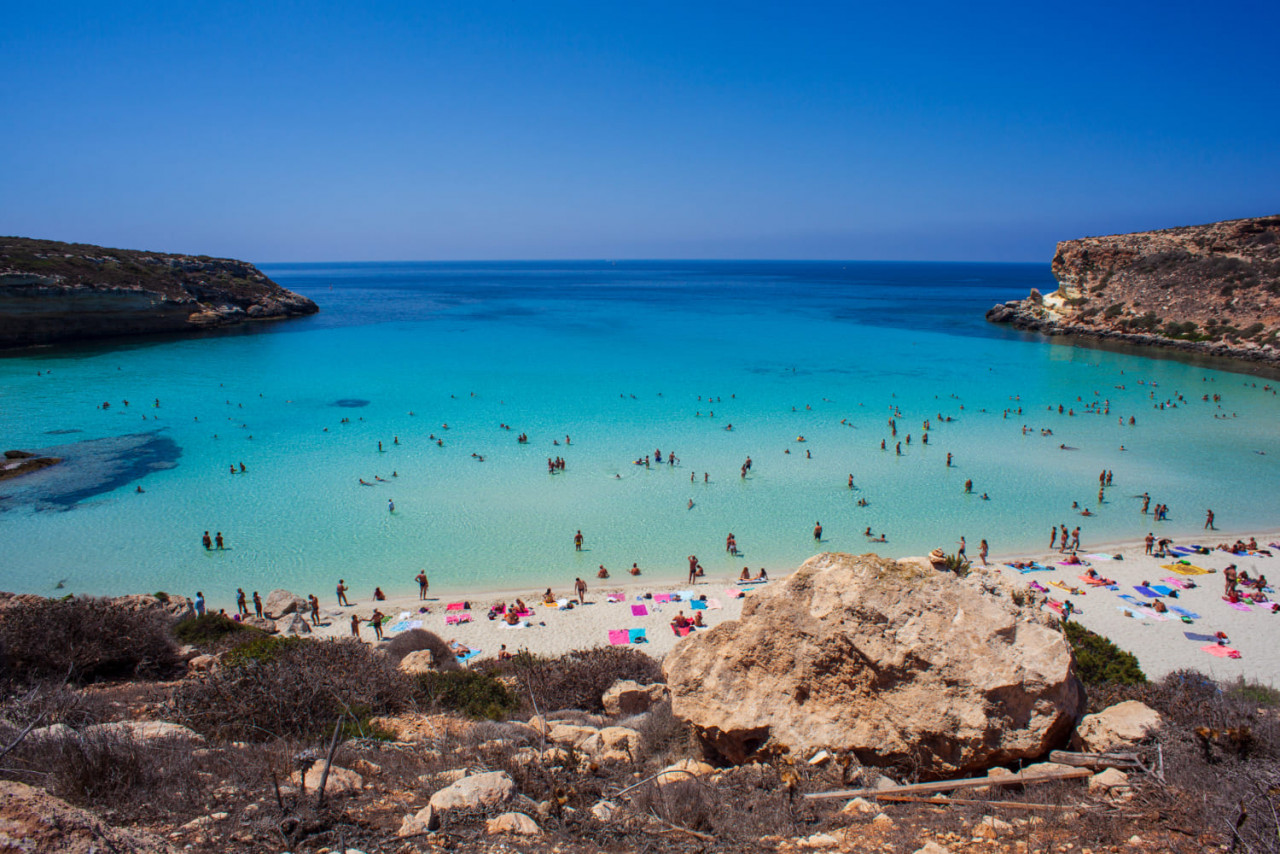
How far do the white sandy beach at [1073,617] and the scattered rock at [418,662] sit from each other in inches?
134

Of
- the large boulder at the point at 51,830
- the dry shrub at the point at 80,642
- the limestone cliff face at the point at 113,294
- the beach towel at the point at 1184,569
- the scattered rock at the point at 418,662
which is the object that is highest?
the limestone cliff face at the point at 113,294

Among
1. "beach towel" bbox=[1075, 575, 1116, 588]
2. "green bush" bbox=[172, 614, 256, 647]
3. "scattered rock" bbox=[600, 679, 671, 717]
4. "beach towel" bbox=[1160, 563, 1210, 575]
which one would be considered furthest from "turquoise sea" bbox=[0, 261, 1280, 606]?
"scattered rock" bbox=[600, 679, 671, 717]

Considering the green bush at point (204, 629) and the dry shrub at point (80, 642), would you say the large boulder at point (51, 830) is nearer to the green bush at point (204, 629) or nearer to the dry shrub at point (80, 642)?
the dry shrub at point (80, 642)

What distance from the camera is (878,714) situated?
211 inches

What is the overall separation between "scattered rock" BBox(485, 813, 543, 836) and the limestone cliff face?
6676cm

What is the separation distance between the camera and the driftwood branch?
4746mm

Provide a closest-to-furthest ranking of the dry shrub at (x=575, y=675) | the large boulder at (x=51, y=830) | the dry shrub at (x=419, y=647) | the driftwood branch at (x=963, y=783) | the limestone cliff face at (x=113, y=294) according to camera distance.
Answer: the large boulder at (x=51, y=830) → the driftwood branch at (x=963, y=783) → the dry shrub at (x=575, y=675) → the dry shrub at (x=419, y=647) → the limestone cliff face at (x=113, y=294)

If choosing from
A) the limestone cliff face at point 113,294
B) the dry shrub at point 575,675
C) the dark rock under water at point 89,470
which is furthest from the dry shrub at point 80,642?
the limestone cliff face at point 113,294

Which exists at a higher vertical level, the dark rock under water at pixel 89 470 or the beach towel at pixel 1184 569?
the dark rock under water at pixel 89 470

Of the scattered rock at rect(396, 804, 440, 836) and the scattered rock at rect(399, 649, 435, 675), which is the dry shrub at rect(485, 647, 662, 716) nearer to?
the scattered rock at rect(399, 649, 435, 675)

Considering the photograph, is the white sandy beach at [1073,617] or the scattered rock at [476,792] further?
the white sandy beach at [1073,617]

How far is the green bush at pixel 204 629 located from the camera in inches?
465

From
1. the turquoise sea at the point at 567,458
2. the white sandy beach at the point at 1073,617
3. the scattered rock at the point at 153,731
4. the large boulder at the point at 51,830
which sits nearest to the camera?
the large boulder at the point at 51,830

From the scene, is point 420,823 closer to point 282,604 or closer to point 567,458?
point 282,604
